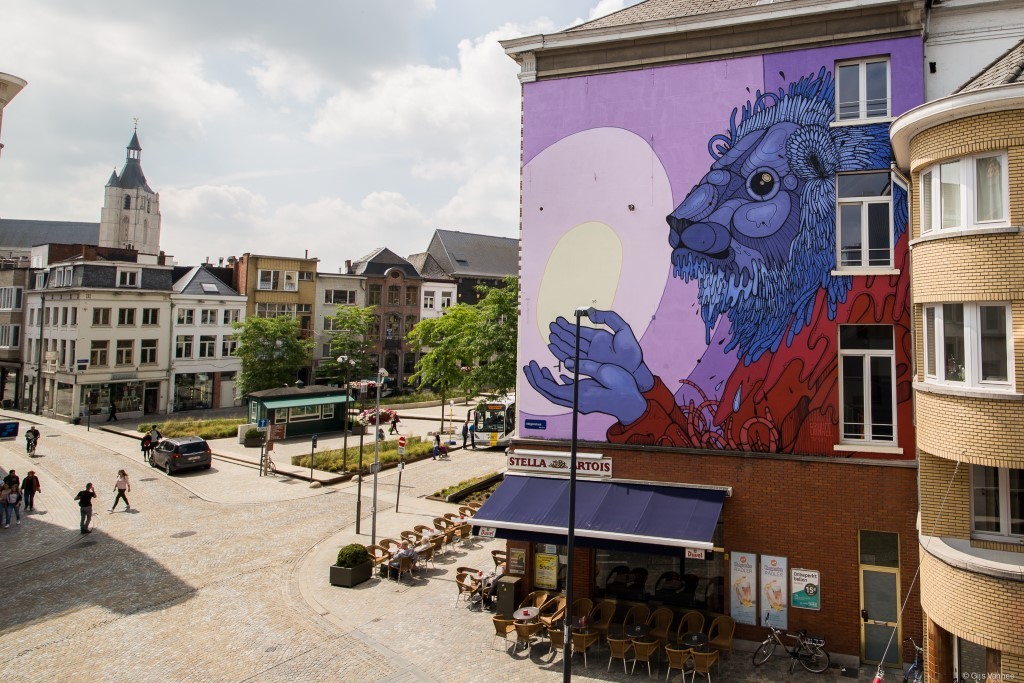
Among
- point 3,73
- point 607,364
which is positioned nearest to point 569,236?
point 607,364

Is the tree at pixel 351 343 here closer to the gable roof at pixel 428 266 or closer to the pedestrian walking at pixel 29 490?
the gable roof at pixel 428 266

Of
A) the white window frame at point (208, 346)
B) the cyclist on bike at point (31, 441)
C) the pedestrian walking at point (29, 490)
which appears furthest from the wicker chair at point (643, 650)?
the white window frame at point (208, 346)

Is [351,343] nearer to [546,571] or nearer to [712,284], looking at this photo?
[546,571]

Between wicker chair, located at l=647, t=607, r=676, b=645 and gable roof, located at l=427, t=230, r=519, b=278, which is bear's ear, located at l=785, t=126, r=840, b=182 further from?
gable roof, located at l=427, t=230, r=519, b=278

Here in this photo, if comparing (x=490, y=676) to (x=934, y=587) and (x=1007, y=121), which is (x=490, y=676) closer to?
(x=934, y=587)

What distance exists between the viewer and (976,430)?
10.6m

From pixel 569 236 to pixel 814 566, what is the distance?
30.1 ft

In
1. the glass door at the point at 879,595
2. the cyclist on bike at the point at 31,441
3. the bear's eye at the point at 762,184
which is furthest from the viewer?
the cyclist on bike at the point at 31,441

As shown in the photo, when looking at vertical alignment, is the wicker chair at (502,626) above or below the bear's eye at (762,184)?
below

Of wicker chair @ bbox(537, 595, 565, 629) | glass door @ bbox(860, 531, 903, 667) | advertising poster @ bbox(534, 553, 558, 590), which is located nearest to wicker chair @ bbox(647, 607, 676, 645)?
wicker chair @ bbox(537, 595, 565, 629)

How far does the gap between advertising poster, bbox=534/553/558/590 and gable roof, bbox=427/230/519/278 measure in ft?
185

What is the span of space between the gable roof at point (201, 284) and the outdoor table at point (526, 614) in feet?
150

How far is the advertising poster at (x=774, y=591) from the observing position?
44.0 feet

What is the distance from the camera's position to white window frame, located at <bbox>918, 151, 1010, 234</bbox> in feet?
34.9
